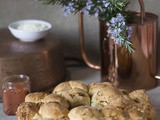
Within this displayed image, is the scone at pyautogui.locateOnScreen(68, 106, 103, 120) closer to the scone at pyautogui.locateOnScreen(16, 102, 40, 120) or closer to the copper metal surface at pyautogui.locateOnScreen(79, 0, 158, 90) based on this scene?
the scone at pyautogui.locateOnScreen(16, 102, 40, 120)

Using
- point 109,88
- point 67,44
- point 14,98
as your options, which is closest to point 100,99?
point 109,88

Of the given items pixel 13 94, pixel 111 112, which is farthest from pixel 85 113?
pixel 13 94

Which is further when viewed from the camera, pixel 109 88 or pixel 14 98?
pixel 14 98

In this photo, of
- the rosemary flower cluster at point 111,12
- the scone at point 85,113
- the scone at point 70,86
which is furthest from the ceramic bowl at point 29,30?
the scone at point 85,113

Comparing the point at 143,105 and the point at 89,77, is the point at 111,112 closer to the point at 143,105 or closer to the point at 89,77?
the point at 143,105

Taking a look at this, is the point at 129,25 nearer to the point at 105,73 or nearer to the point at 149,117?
the point at 105,73

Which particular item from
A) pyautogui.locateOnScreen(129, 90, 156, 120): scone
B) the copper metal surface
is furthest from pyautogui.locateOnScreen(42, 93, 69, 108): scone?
the copper metal surface
